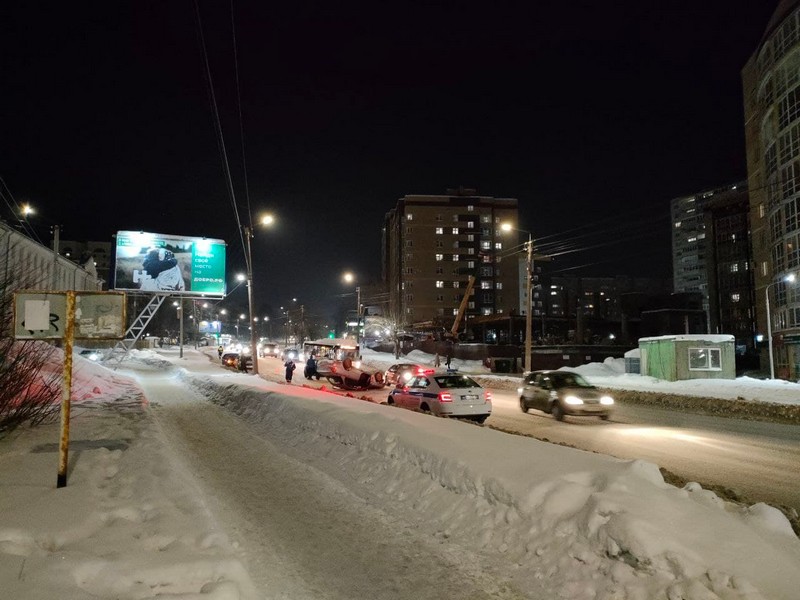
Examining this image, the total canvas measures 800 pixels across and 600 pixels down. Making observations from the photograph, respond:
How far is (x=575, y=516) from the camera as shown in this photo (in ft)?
19.6

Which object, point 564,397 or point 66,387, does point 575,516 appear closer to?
point 66,387

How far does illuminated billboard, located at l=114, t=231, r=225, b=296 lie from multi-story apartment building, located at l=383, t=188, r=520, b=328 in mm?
65626

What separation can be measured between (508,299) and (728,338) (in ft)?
255

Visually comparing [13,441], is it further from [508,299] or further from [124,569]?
[508,299]

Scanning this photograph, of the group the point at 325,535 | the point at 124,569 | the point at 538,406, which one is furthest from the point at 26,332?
the point at 538,406

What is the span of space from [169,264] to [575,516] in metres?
38.6

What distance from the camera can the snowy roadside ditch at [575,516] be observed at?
486 centimetres

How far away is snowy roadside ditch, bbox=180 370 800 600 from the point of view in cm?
486

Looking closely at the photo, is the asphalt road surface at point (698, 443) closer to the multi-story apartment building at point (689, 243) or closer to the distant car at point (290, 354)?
the distant car at point (290, 354)

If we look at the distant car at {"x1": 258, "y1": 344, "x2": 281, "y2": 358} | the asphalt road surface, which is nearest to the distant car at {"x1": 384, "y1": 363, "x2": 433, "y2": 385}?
the asphalt road surface

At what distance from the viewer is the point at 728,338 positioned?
31062mm

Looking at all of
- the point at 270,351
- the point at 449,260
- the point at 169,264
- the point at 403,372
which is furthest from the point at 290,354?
the point at 449,260

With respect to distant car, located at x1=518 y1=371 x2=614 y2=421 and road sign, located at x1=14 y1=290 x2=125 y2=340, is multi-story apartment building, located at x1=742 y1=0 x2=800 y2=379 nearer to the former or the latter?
distant car, located at x1=518 y1=371 x2=614 y2=421

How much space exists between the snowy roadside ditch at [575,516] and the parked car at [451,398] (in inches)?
250
